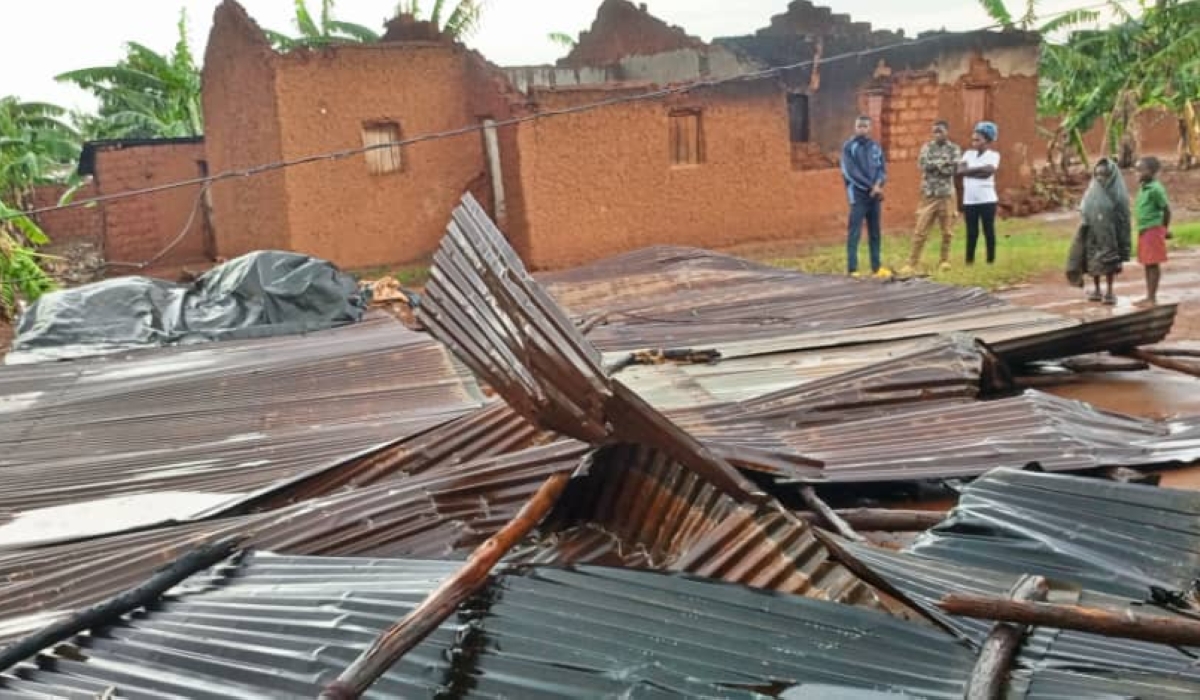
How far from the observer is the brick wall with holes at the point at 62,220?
63.3 ft

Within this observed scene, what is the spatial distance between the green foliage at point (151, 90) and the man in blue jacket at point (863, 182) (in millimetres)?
11583

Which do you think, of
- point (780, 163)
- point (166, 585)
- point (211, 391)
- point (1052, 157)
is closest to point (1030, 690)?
point (166, 585)

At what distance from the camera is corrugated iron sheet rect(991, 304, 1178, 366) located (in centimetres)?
540

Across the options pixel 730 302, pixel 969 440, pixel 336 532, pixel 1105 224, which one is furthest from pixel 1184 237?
pixel 336 532

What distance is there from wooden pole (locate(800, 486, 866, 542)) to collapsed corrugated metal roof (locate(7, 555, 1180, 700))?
0.67m

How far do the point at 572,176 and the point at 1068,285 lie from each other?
18.8ft

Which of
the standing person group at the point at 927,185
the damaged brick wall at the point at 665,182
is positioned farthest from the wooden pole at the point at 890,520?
the damaged brick wall at the point at 665,182

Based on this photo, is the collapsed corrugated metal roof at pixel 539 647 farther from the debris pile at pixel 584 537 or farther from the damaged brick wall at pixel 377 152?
the damaged brick wall at pixel 377 152

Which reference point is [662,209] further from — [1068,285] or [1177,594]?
[1177,594]

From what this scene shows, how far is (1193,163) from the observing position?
19281mm

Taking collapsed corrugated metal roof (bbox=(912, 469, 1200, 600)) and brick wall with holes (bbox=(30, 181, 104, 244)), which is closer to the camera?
collapsed corrugated metal roof (bbox=(912, 469, 1200, 600))

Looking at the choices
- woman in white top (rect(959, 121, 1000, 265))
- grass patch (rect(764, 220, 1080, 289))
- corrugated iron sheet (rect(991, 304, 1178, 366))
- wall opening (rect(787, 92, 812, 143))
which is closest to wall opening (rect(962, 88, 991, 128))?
grass patch (rect(764, 220, 1080, 289))

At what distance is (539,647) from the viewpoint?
2.09m

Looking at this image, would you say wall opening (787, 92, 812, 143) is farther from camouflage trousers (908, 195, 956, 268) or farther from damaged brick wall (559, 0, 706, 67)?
camouflage trousers (908, 195, 956, 268)
